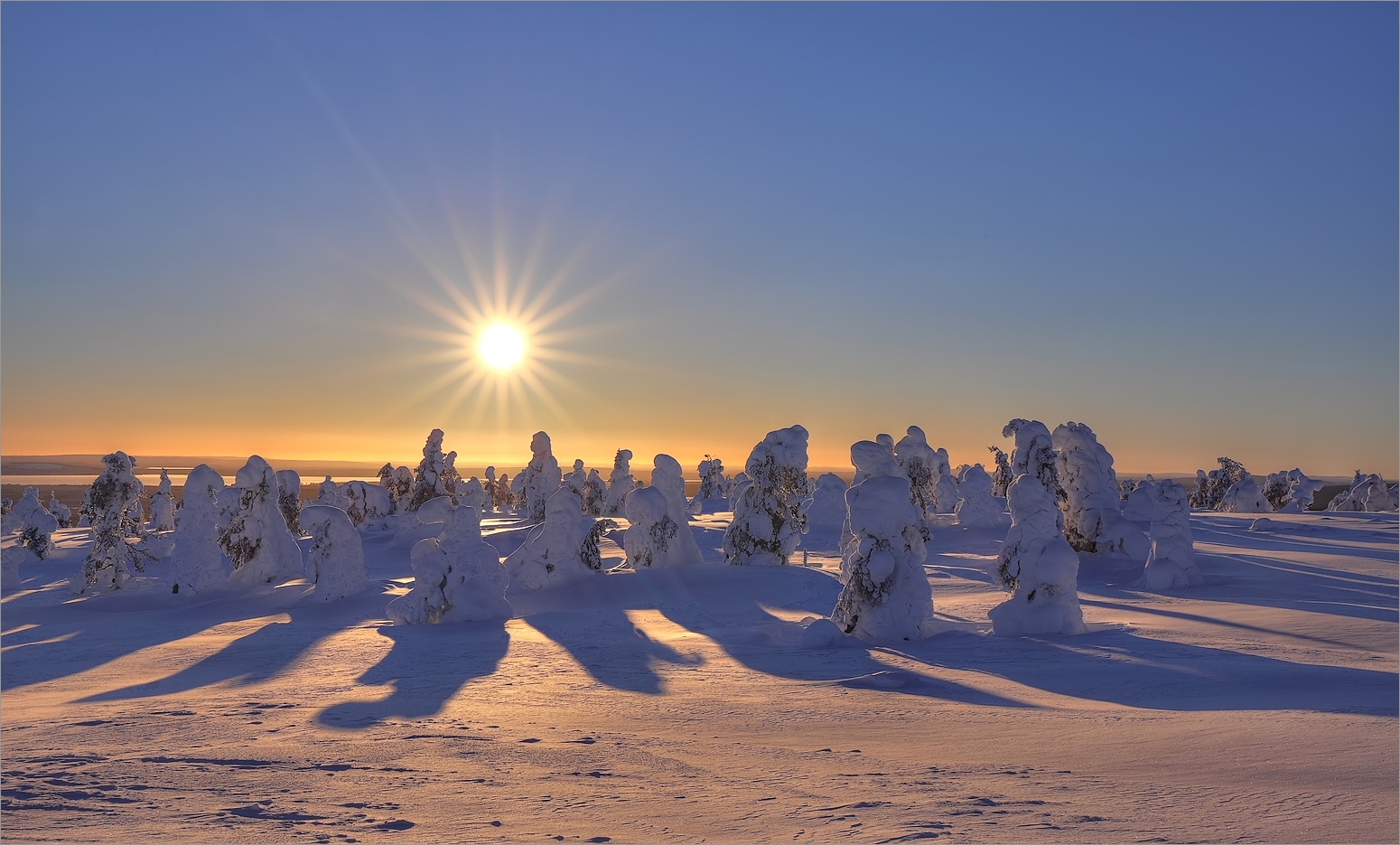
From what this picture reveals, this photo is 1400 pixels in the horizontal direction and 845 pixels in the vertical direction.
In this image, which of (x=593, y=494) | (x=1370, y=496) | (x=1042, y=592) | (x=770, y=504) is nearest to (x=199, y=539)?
(x=770, y=504)

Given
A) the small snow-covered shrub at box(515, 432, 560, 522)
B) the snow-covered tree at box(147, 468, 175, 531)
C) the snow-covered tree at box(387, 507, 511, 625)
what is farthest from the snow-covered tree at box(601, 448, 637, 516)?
the snow-covered tree at box(387, 507, 511, 625)

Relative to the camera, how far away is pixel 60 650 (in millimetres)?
17094

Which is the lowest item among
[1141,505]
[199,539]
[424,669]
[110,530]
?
[424,669]

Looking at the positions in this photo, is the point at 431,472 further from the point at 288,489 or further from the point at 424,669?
the point at 424,669

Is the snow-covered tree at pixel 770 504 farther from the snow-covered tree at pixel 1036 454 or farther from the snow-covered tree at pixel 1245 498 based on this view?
the snow-covered tree at pixel 1245 498

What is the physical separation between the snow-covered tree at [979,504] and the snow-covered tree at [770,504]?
1317cm

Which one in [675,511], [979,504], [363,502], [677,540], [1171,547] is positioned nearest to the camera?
[1171,547]

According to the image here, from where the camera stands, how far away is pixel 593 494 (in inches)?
2463

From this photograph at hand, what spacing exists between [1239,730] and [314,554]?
2166 cm

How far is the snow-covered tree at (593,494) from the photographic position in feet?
203

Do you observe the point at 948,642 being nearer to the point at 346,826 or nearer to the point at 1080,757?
the point at 1080,757

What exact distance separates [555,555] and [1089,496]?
16.8 meters

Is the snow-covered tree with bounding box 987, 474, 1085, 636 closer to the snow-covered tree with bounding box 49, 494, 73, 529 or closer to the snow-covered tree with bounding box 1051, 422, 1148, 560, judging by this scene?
the snow-covered tree with bounding box 1051, 422, 1148, 560

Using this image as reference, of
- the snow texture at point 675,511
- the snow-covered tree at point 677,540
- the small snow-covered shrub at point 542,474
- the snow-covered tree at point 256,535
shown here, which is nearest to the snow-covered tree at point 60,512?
the small snow-covered shrub at point 542,474
